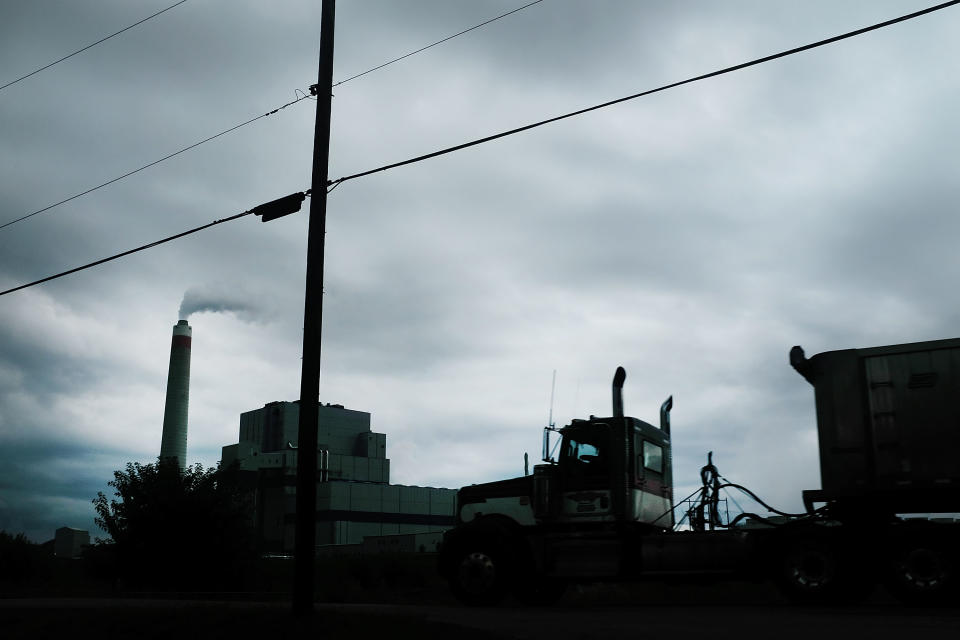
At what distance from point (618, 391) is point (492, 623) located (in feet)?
20.0

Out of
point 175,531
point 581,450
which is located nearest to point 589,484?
point 581,450

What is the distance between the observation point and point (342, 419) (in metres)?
118

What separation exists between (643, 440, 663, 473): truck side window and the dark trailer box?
3.28 meters

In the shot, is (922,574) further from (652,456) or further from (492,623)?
(492,623)

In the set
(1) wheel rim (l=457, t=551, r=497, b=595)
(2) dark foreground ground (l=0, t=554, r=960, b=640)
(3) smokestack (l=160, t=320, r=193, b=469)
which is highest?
(3) smokestack (l=160, t=320, r=193, b=469)

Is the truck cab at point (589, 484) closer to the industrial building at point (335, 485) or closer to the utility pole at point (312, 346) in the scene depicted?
the utility pole at point (312, 346)

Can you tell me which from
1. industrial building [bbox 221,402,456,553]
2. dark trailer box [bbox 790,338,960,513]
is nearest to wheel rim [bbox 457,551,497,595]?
dark trailer box [bbox 790,338,960,513]

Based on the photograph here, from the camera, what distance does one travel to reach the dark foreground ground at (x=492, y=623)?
39.1 feet

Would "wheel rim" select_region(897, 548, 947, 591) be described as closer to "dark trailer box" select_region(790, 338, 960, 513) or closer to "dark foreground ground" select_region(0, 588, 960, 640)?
"dark foreground ground" select_region(0, 588, 960, 640)

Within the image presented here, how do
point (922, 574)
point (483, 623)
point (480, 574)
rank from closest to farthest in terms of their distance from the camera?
point (483, 623) < point (922, 574) < point (480, 574)

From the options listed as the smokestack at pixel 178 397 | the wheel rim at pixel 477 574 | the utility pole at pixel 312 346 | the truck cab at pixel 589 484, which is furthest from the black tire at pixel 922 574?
the smokestack at pixel 178 397

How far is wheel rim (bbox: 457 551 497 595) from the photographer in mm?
17828

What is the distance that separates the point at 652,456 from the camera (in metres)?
19.0

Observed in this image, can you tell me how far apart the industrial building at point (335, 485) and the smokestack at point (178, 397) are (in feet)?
22.8
